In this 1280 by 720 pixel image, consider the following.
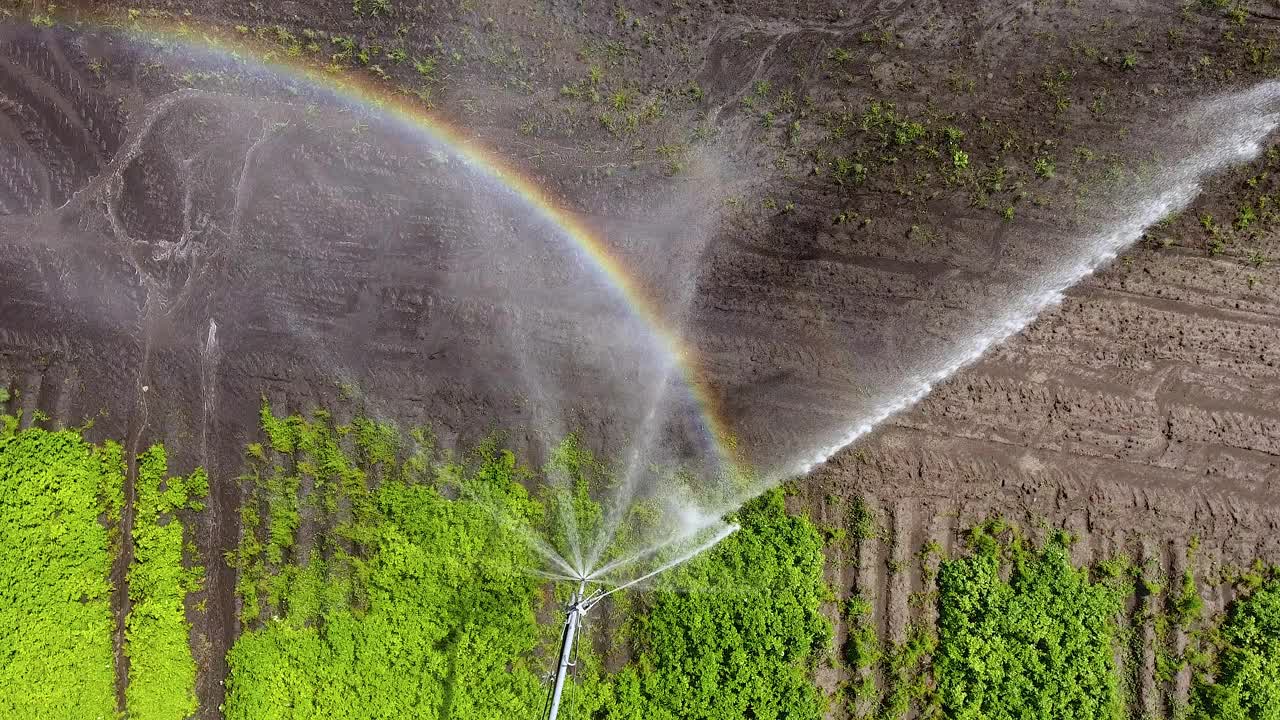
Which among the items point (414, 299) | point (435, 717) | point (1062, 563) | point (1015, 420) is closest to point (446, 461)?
point (414, 299)

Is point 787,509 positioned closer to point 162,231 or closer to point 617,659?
point 617,659

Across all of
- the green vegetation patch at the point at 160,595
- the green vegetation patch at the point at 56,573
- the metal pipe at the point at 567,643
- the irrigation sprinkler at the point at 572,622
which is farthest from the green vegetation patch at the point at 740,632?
the green vegetation patch at the point at 56,573

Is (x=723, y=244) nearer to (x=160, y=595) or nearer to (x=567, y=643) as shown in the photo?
(x=567, y=643)

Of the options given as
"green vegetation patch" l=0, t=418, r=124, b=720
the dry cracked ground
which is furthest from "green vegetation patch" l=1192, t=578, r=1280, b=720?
"green vegetation patch" l=0, t=418, r=124, b=720

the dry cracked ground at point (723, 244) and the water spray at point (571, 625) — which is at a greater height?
the dry cracked ground at point (723, 244)

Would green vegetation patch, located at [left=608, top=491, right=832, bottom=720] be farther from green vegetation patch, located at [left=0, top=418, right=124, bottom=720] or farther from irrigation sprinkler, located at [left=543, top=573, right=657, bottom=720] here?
green vegetation patch, located at [left=0, top=418, right=124, bottom=720]

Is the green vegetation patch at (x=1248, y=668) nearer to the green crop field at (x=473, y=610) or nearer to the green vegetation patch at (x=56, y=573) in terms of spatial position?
the green crop field at (x=473, y=610)

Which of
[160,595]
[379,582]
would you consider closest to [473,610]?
[379,582]
